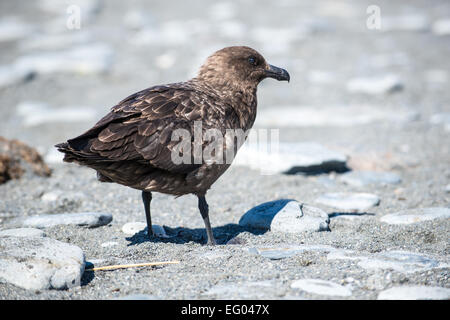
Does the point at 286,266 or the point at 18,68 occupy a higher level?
the point at 18,68

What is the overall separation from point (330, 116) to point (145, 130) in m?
5.86

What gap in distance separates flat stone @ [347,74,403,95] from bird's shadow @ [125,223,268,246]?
239 inches

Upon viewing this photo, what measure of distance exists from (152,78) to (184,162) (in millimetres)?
7236

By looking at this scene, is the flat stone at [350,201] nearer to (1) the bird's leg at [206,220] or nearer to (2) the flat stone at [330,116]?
(1) the bird's leg at [206,220]

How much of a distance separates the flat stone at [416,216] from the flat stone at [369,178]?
5.13 feet

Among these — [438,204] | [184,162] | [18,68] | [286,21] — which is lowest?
[438,204]

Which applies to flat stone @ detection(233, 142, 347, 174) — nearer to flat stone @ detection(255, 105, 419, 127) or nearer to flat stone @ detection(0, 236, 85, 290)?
flat stone @ detection(255, 105, 419, 127)

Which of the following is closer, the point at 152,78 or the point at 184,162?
the point at 184,162

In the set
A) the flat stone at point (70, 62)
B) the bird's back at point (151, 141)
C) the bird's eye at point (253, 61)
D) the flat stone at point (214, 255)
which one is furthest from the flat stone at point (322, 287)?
the flat stone at point (70, 62)

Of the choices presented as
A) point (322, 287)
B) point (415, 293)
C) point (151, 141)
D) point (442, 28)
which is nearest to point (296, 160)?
point (151, 141)

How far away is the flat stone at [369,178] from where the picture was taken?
7.23 m
